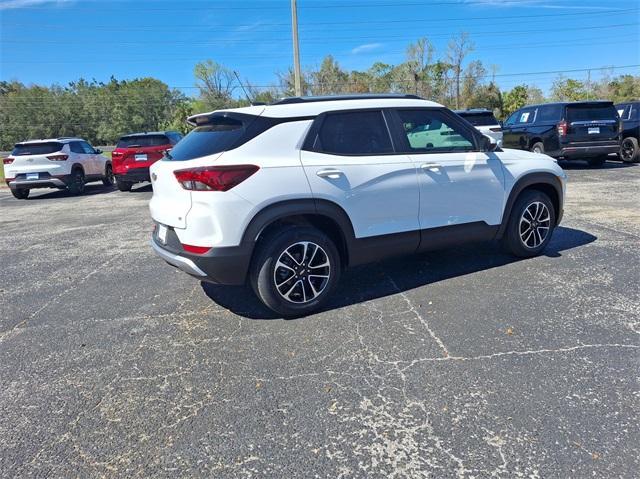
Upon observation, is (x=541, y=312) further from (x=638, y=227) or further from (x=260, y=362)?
(x=638, y=227)

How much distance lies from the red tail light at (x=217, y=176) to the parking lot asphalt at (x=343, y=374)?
1.18 metres

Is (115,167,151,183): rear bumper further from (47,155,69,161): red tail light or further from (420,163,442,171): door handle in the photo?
(420,163,442,171): door handle

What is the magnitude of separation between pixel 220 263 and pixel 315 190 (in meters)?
0.97

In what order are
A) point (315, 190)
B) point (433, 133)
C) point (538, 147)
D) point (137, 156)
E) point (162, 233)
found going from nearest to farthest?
1. point (315, 190)
2. point (162, 233)
3. point (433, 133)
4. point (137, 156)
5. point (538, 147)


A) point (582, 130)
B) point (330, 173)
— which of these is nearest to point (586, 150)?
point (582, 130)

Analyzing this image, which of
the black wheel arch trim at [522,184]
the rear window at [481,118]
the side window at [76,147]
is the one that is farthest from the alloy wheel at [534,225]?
the side window at [76,147]

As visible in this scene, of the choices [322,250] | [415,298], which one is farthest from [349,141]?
[415,298]

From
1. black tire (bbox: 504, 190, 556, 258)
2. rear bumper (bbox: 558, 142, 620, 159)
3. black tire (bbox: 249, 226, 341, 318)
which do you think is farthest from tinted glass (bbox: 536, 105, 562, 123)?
black tire (bbox: 249, 226, 341, 318)

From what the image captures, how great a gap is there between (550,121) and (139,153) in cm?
1139

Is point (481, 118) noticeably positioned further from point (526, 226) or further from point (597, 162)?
point (526, 226)

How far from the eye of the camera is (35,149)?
1278cm

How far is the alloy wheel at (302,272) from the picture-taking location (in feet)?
12.4

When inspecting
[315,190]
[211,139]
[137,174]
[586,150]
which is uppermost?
[211,139]

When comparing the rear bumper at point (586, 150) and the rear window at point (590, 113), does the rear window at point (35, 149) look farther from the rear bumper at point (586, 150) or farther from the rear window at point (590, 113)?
the rear window at point (590, 113)
